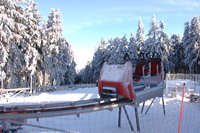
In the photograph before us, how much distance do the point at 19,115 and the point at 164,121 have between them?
22.6 ft

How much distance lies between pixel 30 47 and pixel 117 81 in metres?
18.8

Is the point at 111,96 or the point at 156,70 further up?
the point at 156,70

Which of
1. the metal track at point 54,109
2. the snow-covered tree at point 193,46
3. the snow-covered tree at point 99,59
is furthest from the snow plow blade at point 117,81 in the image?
the snow-covered tree at point 99,59

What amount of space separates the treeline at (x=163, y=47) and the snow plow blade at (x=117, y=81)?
29418 mm

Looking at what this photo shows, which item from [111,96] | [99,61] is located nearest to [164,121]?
[111,96]

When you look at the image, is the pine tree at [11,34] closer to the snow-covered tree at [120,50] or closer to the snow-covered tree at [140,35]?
the snow-covered tree at [120,50]

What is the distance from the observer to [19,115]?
15.5 ft

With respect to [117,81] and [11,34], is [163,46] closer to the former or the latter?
[11,34]

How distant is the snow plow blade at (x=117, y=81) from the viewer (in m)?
6.22

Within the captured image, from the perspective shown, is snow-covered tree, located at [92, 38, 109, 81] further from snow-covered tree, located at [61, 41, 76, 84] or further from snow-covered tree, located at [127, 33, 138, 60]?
snow-covered tree, located at [61, 41, 76, 84]

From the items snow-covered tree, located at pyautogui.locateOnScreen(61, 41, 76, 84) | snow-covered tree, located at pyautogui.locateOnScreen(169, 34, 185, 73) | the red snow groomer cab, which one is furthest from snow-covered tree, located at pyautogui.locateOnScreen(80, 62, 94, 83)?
the red snow groomer cab

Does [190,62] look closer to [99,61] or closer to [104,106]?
[99,61]

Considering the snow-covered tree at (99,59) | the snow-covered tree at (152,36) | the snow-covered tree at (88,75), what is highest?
the snow-covered tree at (152,36)

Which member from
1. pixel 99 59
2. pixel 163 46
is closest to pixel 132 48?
pixel 163 46
